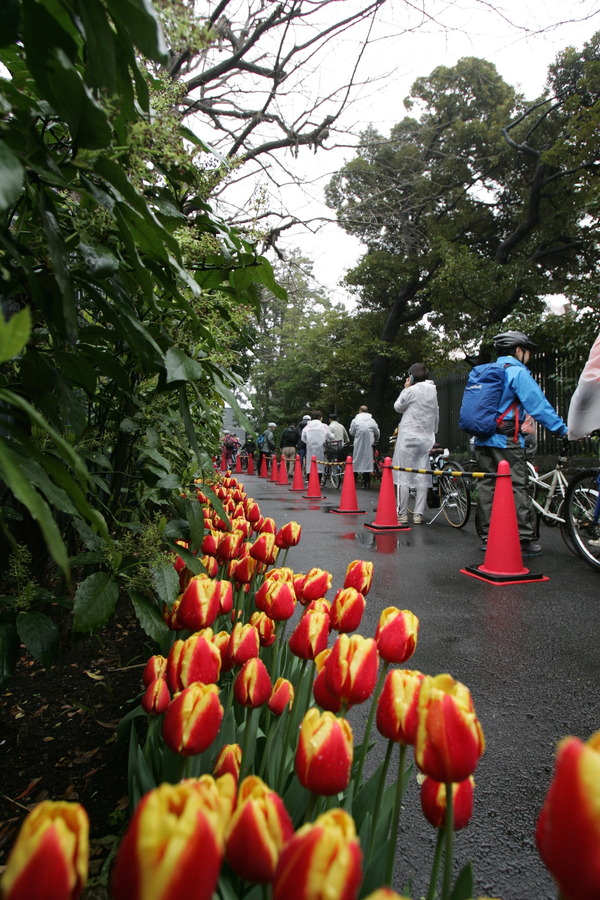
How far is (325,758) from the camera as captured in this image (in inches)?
27.6

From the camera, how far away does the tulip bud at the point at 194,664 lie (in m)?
0.96

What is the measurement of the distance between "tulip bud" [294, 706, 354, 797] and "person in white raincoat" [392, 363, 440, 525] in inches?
309

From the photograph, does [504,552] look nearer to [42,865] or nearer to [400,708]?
[400,708]

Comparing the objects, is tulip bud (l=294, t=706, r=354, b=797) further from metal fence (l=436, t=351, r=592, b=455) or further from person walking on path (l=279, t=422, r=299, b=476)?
person walking on path (l=279, t=422, r=299, b=476)

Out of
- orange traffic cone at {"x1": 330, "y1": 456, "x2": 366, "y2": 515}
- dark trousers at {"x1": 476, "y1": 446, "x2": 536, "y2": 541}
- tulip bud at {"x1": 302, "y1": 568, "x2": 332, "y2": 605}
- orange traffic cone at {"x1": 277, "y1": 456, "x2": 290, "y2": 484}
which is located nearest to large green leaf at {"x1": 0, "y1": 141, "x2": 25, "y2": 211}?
tulip bud at {"x1": 302, "y1": 568, "x2": 332, "y2": 605}

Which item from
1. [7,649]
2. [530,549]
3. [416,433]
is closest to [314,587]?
[7,649]

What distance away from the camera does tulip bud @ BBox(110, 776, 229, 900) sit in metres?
0.39

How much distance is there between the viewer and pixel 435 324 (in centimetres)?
1983

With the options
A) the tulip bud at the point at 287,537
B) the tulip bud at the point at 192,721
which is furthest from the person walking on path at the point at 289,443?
the tulip bud at the point at 192,721

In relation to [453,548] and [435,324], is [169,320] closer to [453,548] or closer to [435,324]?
[453,548]

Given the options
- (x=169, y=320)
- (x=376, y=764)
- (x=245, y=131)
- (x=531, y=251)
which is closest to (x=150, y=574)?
(x=169, y=320)

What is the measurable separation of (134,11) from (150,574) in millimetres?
1239

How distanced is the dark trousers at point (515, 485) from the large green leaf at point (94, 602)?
511cm

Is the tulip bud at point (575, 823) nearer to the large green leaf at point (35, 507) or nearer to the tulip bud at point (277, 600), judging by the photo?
the large green leaf at point (35, 507)
